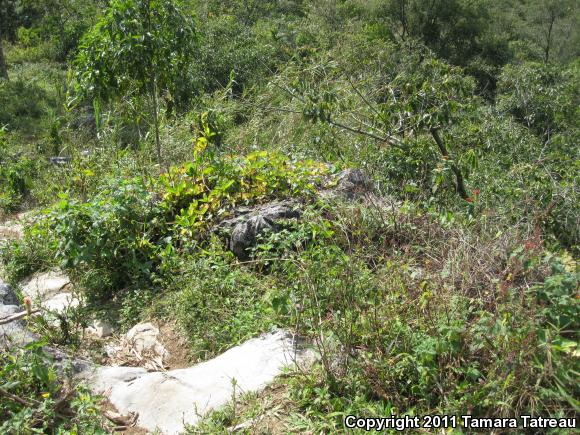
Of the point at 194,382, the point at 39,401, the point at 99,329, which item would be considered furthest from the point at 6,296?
the point at 194,382

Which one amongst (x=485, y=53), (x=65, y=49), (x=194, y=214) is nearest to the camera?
(x=194, y=214)

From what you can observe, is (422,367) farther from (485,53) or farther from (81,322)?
(485,53)

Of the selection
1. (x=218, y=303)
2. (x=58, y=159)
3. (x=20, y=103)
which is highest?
(x=218, y=303)

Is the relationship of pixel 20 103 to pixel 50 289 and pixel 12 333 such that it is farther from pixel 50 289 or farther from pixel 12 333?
pixel 12 333

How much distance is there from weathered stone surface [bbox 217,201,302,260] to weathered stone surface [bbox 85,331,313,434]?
1.12 meters

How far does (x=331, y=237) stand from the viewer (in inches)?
165

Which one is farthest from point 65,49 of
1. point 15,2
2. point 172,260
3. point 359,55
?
point 172,260

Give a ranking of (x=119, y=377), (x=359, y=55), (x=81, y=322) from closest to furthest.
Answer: (x=119, y=377)
(x=81, y=322)
(x=359, y=55)

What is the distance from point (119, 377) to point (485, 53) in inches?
710

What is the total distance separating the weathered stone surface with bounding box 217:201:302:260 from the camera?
15.6ft

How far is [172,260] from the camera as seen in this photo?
4.82 metres

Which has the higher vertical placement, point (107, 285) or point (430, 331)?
point (430, 331)

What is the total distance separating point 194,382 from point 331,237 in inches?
54.3

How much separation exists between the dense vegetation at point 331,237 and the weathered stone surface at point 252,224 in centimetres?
12
